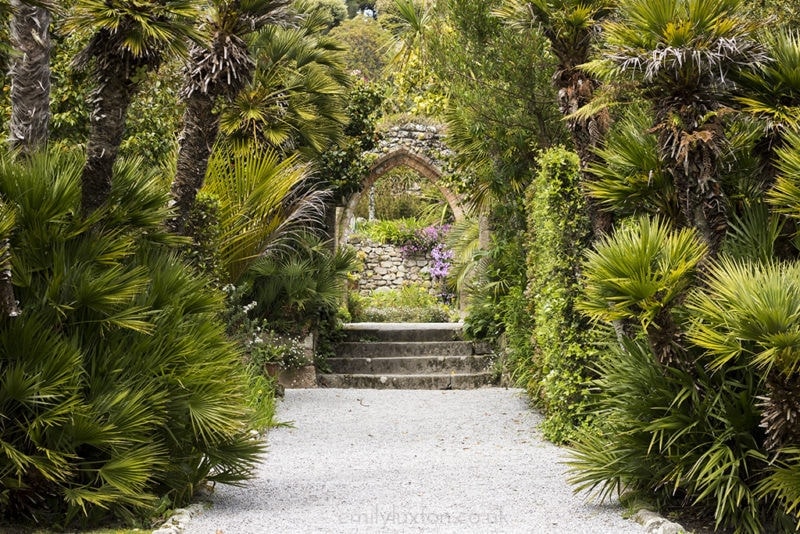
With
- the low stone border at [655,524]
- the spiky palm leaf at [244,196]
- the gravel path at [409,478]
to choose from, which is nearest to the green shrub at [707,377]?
the low stone border at [655,524]

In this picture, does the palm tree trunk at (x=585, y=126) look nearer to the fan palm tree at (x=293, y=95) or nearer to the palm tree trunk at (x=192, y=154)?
the palm tree trunk at (x=192, y=154)

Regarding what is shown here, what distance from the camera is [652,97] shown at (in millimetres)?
5539

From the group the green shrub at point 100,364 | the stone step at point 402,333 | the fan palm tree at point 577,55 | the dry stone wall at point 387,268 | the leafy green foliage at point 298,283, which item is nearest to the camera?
the green shrub at point 100,364

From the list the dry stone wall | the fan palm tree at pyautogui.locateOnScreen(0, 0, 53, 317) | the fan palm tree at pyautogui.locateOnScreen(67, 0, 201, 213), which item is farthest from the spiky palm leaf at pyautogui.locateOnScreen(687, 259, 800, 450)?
the dry stone wall

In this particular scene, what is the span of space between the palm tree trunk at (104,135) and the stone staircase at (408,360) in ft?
26.8

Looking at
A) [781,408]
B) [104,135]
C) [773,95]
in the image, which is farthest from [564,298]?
[104,135]

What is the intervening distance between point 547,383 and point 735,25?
4.15m

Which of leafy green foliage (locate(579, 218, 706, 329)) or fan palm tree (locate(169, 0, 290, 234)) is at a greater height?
fan palm tree (locate(169, 0, 290, 234))

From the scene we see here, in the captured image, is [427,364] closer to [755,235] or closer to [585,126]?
[585,126]

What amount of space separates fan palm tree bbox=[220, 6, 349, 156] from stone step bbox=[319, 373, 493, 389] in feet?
11.3

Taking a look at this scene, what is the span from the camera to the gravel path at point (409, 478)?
17.2 ft

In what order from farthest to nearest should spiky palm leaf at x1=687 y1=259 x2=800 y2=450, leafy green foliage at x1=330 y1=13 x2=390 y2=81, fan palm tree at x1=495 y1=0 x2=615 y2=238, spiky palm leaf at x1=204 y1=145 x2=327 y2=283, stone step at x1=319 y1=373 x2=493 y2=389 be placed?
leafy green foliage at x1=330 y1=13 x2=390 y2=81 → stone step at x1=319 y1=373 x2=493 y2=389 → spiky palm leaf at x1=204 y1=145 x2=327 y2=283 → fan palm tree at x1=495 y1=0 x2=615 y2=238 → spiky palm leaf at x1=687 y1=259 x2=800 y2=450

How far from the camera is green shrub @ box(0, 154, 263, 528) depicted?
15.1 ft

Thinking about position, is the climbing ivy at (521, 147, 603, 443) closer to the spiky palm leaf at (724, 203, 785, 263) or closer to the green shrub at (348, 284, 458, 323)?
the spiky palm leaf at (724, 203, 785, 263)
